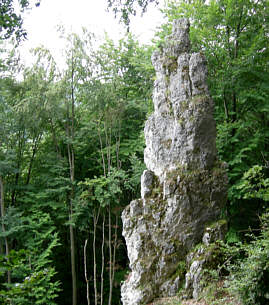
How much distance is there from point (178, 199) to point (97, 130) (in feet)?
17.3

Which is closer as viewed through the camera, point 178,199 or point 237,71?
point 178,199

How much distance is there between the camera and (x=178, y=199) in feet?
25.8

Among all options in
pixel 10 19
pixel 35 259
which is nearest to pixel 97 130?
pixel 35 259

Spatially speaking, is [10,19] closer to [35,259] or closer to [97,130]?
[35,259]

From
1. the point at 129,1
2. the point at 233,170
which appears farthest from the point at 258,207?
the point at 129,1

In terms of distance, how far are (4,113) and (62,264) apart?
21.0 feet

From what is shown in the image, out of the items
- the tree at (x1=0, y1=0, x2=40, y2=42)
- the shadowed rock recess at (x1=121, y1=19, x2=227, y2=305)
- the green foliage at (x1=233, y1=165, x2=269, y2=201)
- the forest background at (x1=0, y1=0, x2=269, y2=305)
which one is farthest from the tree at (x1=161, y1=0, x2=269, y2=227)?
the tree at (x1=0, y1=0, x2=40, y2=42)

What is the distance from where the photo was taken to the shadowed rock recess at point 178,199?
300 inches

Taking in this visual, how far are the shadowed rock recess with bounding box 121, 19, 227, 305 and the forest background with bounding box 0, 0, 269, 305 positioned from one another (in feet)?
3.37

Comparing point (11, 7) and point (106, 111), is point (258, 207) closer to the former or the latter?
point (106, 111)

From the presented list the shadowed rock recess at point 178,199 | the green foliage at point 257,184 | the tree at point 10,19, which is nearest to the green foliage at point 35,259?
the shadowed rock recess at point 178,199

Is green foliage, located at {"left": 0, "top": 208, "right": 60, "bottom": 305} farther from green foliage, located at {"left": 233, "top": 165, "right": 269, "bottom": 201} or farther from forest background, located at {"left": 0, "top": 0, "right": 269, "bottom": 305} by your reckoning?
green foliage, located at {"left": 233, "top": 165, "right": 269, "bottom": 201}

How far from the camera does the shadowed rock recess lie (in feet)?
25.0

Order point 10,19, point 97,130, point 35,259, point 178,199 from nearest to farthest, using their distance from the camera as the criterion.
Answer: point 10,19, point 178,199, point 35,259, point 97,130
